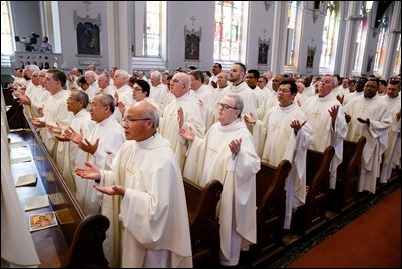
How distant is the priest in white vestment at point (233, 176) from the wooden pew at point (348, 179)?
6.96ft

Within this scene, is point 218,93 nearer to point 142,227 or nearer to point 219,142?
point 219,142

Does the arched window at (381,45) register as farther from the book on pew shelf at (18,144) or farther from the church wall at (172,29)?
the book on pew shelf at (18,144)

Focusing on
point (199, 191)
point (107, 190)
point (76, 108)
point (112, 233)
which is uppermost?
point (76, 108)

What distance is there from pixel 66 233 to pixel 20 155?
329 cm

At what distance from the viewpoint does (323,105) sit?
5.20 m

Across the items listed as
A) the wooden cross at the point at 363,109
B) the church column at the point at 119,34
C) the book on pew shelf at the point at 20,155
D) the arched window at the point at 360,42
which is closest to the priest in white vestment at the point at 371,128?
the wooden cross at the point at 363,109

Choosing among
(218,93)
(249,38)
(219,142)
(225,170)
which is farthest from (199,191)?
(249,38)

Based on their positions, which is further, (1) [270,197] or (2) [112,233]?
(1) [270,197]

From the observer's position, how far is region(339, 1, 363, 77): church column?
19.3m

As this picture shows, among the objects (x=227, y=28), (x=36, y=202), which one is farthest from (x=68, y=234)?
(x=227, y=28)

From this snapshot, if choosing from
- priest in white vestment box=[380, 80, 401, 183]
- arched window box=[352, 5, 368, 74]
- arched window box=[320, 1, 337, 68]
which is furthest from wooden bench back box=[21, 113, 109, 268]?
arched window box=[352, 5, 368, 74]

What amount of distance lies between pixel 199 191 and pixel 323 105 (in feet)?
10.9

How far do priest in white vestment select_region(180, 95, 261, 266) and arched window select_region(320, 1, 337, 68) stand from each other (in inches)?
882

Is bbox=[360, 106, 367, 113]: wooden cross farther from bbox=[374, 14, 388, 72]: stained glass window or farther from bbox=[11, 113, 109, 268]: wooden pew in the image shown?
bbox=[374, 14, 388, 72]: stained glass window
